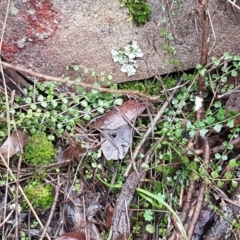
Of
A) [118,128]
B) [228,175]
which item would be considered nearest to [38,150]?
[118,128]

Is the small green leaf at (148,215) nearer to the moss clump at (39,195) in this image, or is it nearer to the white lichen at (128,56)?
the moss clump at (39,195)

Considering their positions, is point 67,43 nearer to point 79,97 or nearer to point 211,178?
point 79,97

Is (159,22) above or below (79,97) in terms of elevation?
above

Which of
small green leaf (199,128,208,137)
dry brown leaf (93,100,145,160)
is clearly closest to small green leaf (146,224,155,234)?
dry brown leaf (93,100,145,160)

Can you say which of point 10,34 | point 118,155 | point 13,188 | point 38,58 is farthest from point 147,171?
point 10,34

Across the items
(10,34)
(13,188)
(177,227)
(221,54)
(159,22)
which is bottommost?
(177,227)

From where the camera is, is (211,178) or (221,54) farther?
(221,54)
